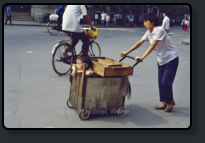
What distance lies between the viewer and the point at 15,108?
177 inches

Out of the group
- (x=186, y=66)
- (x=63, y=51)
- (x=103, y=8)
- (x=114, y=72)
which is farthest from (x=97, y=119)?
(x=103, y=8)

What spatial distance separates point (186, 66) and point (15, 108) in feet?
19.1

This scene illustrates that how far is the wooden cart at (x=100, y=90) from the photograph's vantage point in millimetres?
4023

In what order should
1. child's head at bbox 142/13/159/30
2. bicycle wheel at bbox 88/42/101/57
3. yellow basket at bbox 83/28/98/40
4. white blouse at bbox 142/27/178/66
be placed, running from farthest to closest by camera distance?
bicycle wheel at bbox 88/42/101/57, yellow basket at bbox 83/28/98/40, white blouse at bbox 142/27/178/66, child's head at bbox 142/13/159/30

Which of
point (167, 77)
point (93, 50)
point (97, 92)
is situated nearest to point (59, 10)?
point (93, 50)

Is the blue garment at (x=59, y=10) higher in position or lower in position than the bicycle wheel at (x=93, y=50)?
higher

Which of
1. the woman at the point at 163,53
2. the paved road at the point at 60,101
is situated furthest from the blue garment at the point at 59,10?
the woman at the point at 163,53

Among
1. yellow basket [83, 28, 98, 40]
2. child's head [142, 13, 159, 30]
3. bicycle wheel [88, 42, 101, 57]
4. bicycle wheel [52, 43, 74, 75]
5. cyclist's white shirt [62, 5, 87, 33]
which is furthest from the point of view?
bicycle wheel [88, 42, 101, 57]

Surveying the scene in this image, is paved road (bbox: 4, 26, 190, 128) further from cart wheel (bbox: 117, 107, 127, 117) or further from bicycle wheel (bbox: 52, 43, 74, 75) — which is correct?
bicycle wheel (bbox: 52, 43, 74, 75)

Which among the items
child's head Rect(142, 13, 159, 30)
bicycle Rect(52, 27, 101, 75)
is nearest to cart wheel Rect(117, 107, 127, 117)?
child's head Rect(142, 13, 159, 30)

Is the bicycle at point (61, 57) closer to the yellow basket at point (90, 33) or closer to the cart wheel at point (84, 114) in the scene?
the yellow basket at point (90, 33)

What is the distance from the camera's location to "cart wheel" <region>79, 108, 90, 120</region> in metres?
4.09

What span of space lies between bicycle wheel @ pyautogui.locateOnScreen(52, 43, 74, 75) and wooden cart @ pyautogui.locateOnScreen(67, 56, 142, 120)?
2272 mm

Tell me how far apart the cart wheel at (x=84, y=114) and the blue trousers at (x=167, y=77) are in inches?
52.6
